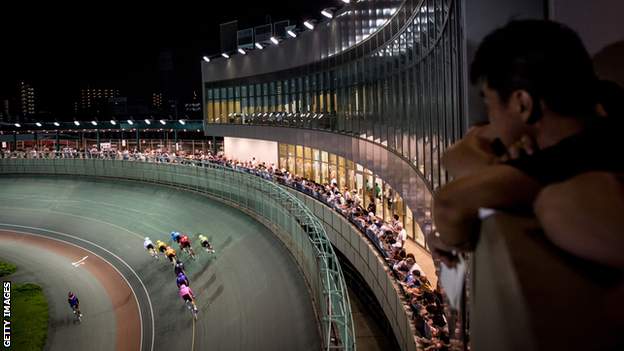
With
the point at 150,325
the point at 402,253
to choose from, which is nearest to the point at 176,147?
the point at 150,325

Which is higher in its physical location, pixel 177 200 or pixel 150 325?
pixel 177 200

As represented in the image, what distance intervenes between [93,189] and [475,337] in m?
43.3

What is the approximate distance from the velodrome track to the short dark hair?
11.6 m

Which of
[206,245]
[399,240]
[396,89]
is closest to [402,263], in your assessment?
[399,240]

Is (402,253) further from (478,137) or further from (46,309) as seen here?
(46,309)

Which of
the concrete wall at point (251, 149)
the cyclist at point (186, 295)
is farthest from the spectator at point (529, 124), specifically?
the concrete wall at point (251, 149)

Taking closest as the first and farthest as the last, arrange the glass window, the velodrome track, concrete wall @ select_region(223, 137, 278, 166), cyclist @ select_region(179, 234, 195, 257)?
the velodrome track → cyclist @ select_region(179, 234, 195, 257) → the glass window → concrete wall @ select_region(223, 137, 278, 166)

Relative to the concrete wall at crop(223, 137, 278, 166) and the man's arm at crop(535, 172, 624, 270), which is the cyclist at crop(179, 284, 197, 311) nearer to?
the man's arm at crop(535, 172, 624, 270)

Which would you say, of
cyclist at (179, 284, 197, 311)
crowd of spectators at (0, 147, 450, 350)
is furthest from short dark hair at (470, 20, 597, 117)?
cyclist at (179, 284, 197, 311)

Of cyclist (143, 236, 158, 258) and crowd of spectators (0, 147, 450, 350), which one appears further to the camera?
cyclist (143, 236, 158, 258)

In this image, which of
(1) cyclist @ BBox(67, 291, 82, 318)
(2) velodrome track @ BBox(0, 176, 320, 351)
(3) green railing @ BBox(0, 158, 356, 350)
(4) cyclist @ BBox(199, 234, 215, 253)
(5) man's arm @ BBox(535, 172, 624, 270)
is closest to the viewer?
(5) man's arm @ BBox(535, 172, 624, 270)

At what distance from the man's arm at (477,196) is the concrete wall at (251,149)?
39408 mm

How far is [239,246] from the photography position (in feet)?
77.3

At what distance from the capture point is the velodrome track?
54.3 ft
